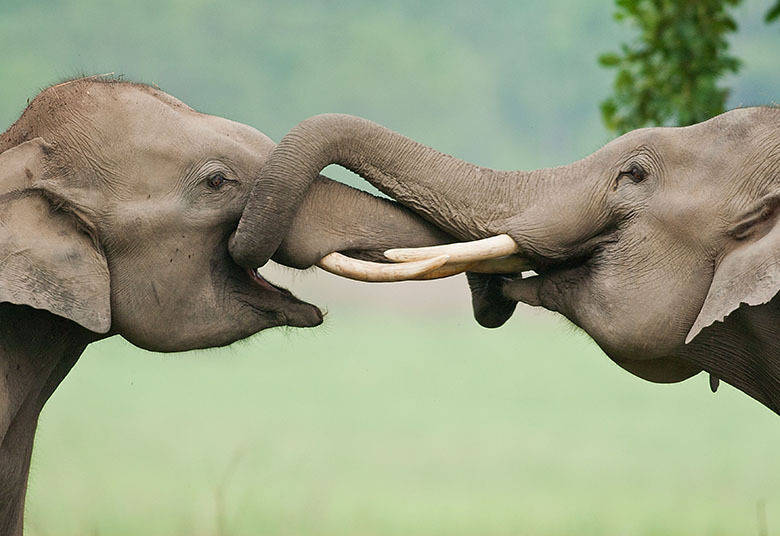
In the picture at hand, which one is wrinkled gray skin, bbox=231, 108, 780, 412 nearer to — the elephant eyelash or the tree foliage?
the elephant eyelash

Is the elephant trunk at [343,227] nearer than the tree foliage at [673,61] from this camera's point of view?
Yes

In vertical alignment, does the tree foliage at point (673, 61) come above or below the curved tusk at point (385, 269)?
above

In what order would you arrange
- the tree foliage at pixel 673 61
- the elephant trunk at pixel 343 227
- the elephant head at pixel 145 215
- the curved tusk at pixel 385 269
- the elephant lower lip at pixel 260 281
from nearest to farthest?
Result: the elephant head at pixel 145 215, the curved tusk at pixel 385 269, the elephant trunk at pixel 343 227, the elephant lower lip at pixel 260 281, the tree foliage at pixel 673 61

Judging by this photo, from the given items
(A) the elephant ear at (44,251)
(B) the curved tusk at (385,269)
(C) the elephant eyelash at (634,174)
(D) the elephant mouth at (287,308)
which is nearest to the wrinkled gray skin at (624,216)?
(C) the elephant eyelash at (634,174)

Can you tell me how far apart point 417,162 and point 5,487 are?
180cm

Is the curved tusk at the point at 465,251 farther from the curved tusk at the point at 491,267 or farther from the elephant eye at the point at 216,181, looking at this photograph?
the elephant eye at the point at 216,181

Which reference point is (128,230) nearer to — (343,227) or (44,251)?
(44,251)

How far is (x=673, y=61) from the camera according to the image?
809 centimetres

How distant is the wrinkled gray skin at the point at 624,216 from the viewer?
13.8 feet

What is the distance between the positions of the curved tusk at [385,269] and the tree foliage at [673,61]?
412 centimetres

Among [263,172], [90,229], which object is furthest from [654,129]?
[90,229]

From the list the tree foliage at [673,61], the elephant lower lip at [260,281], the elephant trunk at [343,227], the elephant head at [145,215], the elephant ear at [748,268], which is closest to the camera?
the elephant ear at [748,268]

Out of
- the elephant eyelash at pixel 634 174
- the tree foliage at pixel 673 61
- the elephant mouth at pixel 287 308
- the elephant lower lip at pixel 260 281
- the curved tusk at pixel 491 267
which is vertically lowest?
the elephant mouth at pixel 287 308

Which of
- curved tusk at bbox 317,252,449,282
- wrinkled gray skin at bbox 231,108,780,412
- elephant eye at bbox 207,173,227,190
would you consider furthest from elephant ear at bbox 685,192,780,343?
elephant eye at bbox 207,173,227,190
